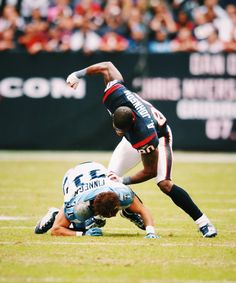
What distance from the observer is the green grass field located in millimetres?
5789

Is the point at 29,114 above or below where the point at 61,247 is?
below

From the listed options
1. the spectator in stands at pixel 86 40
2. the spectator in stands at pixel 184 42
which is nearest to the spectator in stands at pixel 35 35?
the spectator in stands at pixel 86 40

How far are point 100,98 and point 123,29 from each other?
1.49 metres

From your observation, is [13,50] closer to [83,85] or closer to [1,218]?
[83,85]

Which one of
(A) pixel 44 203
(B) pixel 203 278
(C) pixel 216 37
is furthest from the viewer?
(C) pixel 216 37

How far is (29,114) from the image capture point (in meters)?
17.1

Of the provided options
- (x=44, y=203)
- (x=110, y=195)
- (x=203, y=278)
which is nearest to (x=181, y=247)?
(x=110, y=195)

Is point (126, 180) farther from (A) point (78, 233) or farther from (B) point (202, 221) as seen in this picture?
(B) point (202, 221)

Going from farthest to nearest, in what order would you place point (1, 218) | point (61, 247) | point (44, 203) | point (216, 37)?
point (216, 37), point (44, 203), point (1, 218), point (61, 247)

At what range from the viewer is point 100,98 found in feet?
56.1

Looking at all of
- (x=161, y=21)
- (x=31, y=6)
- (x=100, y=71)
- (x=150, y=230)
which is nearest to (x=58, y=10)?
(x=31, y=6)

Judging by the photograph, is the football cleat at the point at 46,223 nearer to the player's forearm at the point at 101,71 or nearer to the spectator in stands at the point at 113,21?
the player's forearm at the point at 101,71

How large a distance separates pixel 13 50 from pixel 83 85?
5.34 feet

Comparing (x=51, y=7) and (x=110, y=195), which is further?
(x=51, y=7)
